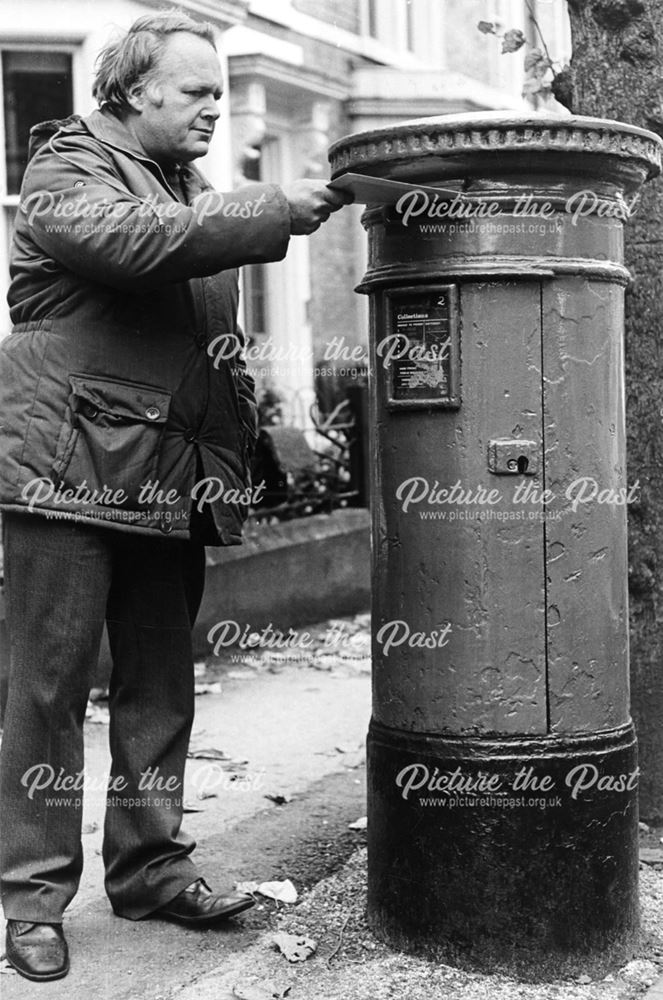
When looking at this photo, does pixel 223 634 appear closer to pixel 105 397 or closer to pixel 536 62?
pixel 536 62

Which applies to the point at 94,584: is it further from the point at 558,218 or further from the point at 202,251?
the point at 558,218

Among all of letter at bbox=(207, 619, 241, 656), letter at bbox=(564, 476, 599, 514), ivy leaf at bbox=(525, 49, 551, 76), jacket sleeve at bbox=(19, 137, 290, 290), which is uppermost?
ivy leaf at bbox=(525, 49, 551, 76)

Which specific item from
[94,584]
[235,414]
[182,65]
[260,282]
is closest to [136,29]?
[182,65]

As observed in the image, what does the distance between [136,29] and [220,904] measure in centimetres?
219

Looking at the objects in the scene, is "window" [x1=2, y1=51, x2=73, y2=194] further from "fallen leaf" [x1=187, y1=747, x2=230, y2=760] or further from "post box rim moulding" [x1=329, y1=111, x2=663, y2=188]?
"post box rim moulding" [x1=329, y1=111, x2=663, y2=188]

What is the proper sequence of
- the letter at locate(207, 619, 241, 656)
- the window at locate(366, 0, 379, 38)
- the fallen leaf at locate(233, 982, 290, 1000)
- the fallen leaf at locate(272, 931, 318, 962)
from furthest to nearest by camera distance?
the window at locate(366, 0, 379, 38), the letter at locate(207, 619, 241, 656), the fallen leaf at locate(272, 931, 318, 962), the fallen leaf at locate(233, 982, 290, 1000)

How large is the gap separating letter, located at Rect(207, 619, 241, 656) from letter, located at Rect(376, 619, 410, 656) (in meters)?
3.74

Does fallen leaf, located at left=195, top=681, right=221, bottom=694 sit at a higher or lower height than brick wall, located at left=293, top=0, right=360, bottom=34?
lower

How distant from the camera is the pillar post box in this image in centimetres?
318

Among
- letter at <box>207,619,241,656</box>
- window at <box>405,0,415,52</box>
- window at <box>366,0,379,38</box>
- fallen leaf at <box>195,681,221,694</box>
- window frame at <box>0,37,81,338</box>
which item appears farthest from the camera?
window at <box>405,0,415,52</box>

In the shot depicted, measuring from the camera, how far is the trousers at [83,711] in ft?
10.8

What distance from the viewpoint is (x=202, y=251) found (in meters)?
3.05

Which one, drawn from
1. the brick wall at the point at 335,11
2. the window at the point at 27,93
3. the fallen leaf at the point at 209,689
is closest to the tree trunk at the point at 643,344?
the fallen leaf at the point at 209,689

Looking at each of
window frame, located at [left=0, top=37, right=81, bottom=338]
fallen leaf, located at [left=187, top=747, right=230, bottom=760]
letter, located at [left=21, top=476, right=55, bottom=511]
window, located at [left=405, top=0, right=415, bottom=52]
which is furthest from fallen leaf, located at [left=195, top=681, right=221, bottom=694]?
window, located at [left=405, top=0, right=415, bottom=52]
